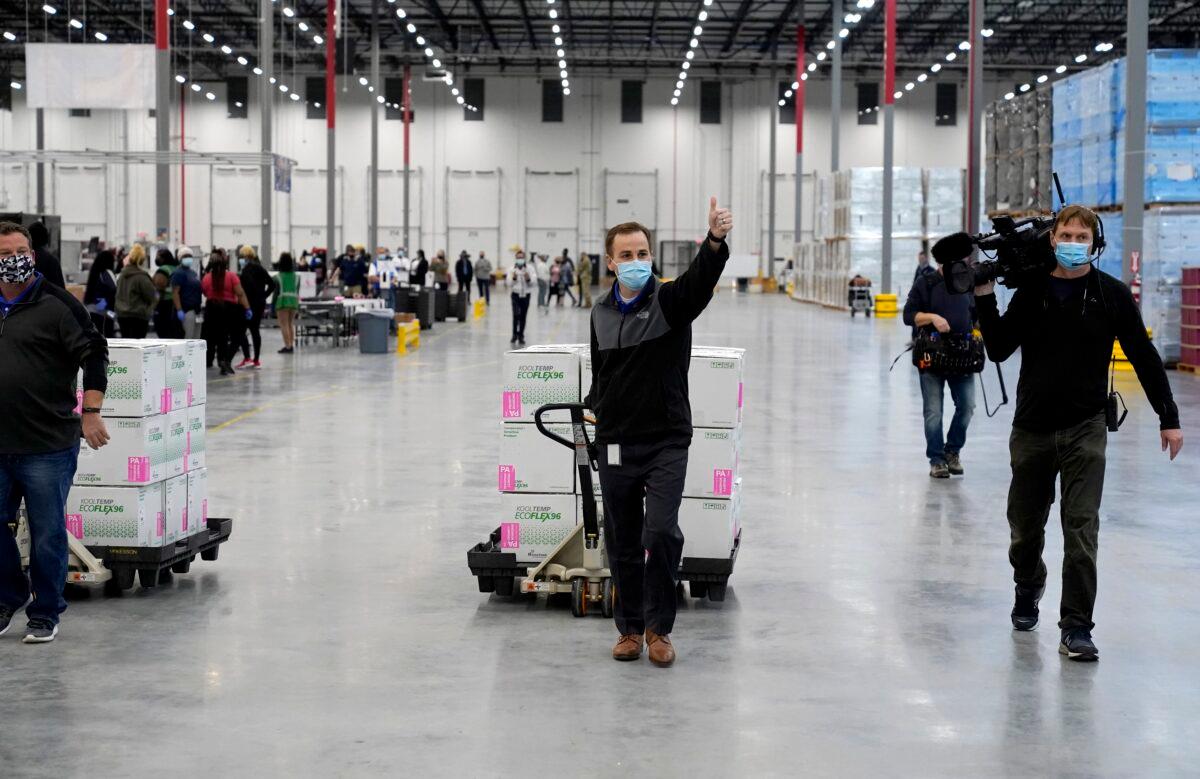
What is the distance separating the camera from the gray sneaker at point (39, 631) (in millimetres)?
6398

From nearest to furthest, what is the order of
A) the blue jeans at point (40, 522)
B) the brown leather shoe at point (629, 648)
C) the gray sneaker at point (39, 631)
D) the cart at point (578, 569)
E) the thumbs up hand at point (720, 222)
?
Answer: the thumbs up hand at point (720, 222)
the brown leather shoe at point (629, 648)
the blue jeans at point (40, 522)
the gray sneaker at point (39, 631)
the cart at point (578, 569)

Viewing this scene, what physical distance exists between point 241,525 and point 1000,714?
5.46m

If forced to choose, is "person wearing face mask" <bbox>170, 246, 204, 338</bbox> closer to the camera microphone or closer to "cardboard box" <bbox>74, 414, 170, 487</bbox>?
"cardboard box" <bbox>74, 414, 170, 487</bbox>

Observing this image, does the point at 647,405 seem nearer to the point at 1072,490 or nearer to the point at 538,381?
the point at 538,381

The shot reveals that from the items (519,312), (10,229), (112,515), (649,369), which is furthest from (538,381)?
(519,312)

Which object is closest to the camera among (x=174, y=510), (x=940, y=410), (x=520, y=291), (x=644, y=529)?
(x=644, y=529)

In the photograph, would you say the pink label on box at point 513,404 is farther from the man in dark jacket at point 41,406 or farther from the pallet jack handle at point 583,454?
the man in dark jacket at point 41,406

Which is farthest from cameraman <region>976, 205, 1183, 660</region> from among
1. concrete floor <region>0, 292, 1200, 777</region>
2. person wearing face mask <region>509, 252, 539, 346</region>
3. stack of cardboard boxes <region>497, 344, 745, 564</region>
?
person wearing face mask <region>509, 252, 539, 346</region>

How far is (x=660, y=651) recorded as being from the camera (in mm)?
6074

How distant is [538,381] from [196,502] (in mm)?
2097

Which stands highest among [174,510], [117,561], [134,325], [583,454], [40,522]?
[134,325]

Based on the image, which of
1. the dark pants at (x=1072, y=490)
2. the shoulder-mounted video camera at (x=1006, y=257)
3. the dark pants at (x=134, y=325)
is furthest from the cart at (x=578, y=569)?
the dark pants at (x=134, y=325)

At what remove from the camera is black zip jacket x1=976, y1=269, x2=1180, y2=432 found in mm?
6141

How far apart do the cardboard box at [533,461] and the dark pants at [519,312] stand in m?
21.1
